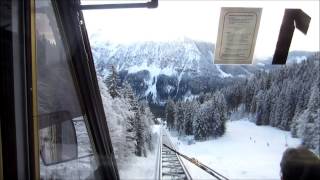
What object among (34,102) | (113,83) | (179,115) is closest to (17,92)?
(34,102)

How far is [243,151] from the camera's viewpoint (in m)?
2.31

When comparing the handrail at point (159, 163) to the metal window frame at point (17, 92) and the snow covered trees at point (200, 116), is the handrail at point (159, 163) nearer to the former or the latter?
the snow covered trees at point (200, 116)

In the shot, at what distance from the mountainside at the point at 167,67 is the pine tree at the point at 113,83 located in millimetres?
25

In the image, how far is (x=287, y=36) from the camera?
77.7 inches

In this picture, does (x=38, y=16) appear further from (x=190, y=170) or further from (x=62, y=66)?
(x=190, y=170)

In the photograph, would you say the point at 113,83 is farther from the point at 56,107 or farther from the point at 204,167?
the point at 204,167

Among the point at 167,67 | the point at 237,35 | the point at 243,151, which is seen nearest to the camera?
the point at 237,35

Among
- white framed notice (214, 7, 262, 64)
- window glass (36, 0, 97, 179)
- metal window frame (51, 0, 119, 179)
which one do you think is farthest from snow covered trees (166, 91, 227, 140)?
window glass (36, 0, 97, 179)

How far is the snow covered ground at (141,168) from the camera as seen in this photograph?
2342 millimetres

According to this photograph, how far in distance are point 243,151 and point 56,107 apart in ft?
4.03

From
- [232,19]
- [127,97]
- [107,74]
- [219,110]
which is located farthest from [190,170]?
[232,19]

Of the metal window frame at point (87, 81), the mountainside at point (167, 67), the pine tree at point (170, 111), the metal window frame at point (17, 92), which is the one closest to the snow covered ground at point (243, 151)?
the pine tree at point (170, 111)

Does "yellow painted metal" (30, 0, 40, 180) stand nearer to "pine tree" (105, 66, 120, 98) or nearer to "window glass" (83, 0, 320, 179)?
"window glass" (83, 0, 320, 179)

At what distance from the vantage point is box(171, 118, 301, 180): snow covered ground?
2254 millimetres
